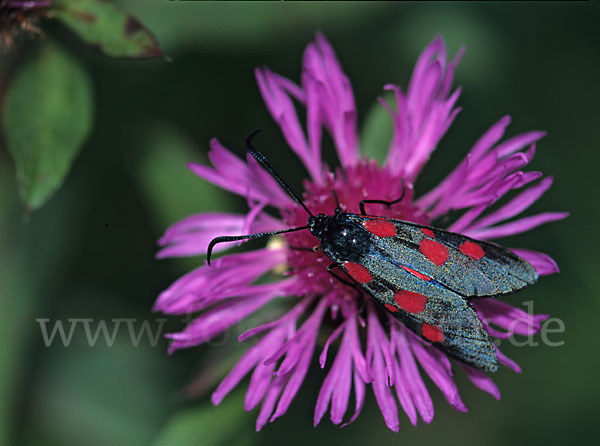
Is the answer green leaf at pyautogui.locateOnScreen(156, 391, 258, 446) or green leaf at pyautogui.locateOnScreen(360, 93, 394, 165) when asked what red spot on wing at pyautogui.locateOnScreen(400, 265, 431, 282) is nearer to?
green leaf at pyautogui.locateOnScreen(360, 93, 394, 165)

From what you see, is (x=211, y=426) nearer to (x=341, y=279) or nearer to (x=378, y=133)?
(x=341, y=279)


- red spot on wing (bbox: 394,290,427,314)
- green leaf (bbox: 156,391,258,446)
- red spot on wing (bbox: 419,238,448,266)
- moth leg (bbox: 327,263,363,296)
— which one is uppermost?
red spot on wing (bbox: 419,238,448,266)

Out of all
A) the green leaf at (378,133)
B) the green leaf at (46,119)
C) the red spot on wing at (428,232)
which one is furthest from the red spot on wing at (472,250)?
the green leaf at (46,119)

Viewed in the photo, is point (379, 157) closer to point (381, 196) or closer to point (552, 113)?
point (381, 196)

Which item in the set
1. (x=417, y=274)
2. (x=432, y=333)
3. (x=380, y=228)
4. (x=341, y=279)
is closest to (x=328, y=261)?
(x=341, y=279)

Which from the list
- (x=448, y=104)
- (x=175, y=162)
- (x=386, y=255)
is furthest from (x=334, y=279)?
(x=175, y=162)

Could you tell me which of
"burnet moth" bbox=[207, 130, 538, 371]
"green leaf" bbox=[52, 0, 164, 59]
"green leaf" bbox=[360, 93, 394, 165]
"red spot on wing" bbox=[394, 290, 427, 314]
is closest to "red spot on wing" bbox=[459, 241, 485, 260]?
"burnet moth" bbox=[207, 130, 538, 371]

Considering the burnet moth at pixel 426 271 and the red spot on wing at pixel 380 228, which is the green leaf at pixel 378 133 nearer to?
the burnet moth at pixel 426 271
